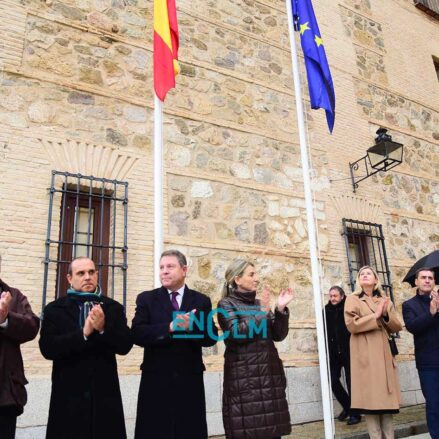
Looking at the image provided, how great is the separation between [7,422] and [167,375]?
3.03 ft

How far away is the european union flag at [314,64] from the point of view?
5.23 meters

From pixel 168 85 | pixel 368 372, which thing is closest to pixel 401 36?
pixel 168 85

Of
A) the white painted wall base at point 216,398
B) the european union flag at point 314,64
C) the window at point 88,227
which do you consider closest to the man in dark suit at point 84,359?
the white painted wall base at point 216,398

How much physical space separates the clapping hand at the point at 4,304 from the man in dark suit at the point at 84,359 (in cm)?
23

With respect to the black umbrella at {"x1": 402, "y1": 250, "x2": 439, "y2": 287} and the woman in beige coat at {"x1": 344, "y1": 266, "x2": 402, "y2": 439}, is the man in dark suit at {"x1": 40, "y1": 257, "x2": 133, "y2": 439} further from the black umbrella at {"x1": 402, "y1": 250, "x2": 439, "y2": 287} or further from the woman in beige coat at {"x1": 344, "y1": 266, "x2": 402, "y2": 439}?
the black umbrella at {"x1": 402, "y1": 250, "x2": 439, "y2": 287}

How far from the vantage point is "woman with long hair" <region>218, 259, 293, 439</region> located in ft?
9.42

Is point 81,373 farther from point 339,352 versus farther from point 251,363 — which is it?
point 339,352

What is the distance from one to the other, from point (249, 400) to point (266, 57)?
6.07 metres

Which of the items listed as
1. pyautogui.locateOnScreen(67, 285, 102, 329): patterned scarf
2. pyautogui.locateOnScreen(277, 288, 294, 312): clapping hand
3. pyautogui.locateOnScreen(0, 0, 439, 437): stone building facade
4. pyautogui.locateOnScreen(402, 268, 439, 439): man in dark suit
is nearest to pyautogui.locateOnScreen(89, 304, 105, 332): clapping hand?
pyautogui.locateOnScreen(67, 285, 102, 329): patterned scarf

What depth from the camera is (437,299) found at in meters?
3.83

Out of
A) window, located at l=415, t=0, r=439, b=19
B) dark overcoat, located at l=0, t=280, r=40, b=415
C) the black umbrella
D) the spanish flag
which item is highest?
window, located at l=415, t=0, r=439, b=19

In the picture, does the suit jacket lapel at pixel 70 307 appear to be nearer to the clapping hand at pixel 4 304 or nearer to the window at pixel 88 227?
the clapping hand at pixel 4 304

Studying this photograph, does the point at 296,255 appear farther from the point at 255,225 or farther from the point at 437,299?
the point at 437,299

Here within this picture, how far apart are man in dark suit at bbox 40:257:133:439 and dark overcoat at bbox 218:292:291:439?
66 centimetres
